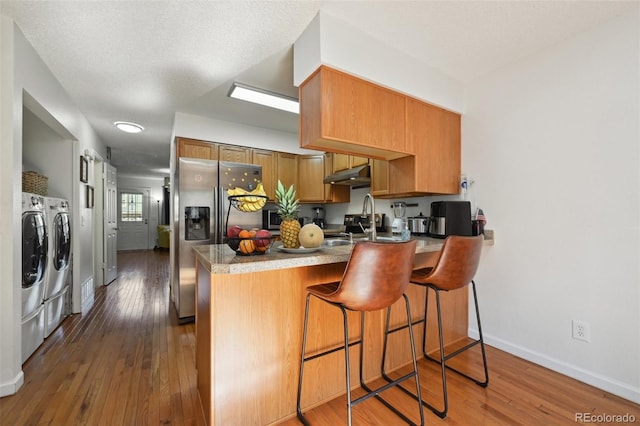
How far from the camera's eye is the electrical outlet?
189cm

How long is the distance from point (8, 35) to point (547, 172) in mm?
3942

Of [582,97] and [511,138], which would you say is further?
[511,138]

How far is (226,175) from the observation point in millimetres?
3297

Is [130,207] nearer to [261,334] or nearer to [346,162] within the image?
[346,162]

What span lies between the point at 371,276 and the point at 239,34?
1.93 m

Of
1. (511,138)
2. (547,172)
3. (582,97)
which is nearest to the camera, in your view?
(582,97)

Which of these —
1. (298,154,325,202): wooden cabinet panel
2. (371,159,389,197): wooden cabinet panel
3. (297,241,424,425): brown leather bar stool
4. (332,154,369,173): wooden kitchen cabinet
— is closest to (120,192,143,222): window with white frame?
(298,154,325,202): wooden cabinet panel

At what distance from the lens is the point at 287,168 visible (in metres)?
4.37

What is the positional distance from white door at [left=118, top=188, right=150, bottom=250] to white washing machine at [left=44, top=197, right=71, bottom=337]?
22.1 feet

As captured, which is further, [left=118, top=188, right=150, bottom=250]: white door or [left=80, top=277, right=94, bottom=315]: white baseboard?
[left=118, top=188, right=150, bottom=250]: white door

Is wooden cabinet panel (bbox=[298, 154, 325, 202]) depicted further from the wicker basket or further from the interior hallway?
the wicker basket

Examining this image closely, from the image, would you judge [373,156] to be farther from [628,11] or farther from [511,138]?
[628,11]

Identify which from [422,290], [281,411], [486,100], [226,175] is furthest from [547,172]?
[226,175]

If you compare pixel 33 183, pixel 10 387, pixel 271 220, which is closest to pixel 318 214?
pixel 271 220
